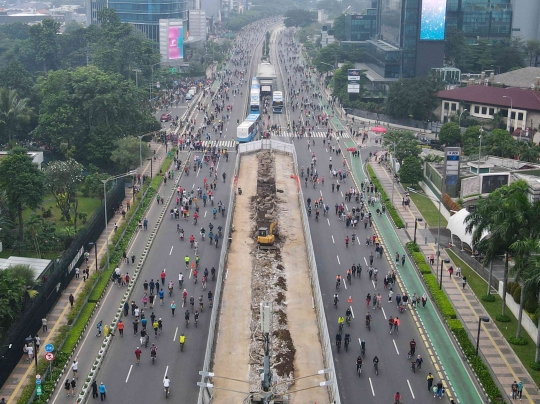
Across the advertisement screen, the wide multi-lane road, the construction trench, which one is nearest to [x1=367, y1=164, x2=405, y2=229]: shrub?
the construction trench

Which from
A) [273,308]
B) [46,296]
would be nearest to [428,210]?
[273,308]

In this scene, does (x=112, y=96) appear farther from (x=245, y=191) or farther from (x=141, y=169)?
(x=245, y=191)

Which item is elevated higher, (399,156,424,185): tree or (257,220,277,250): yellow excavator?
(399,156,424,185): tree

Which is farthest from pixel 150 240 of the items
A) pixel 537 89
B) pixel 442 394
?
pixel 537 89

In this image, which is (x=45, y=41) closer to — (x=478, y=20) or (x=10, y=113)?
(x=10, y=113)

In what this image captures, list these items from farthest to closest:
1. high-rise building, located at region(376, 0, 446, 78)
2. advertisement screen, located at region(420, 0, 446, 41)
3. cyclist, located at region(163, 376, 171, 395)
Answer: high-rise building, located at region(376, 0, 446, 78) < advertisement screen, located at region(420, 0, 446, 41) < cyclist, located at region(163, 376, 171, 395)

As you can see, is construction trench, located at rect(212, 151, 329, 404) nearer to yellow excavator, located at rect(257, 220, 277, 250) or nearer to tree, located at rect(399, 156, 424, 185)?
yellow excavator, located at rect(257, 220, 277, 250)

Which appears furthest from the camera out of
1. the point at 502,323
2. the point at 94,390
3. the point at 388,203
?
the point at 388,203

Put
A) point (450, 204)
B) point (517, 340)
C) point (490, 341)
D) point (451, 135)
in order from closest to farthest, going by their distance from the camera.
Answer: point (517, 340)
point (490, 341)
point (450, 204)
point (451, 135)
